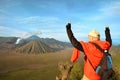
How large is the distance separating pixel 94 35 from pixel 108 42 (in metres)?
0.64

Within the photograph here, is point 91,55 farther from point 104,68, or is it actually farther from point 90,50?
point 104,68

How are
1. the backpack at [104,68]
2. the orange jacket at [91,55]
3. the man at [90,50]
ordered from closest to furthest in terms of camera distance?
the man at [90,50]
the orange jacket at [91,55]
the backpack at [104,68]

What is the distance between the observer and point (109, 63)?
8.16m

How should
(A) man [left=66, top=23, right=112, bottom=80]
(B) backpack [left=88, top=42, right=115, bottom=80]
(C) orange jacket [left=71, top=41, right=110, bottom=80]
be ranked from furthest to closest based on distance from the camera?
(B) backpack [left=88, top=42, right=115, bottom=80], (C) orange jacket [left=71, top=41, right=110, bottom=80], (A) man [left=66, top=23, right=112, bottom=80]

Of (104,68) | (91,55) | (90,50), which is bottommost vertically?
(104,68)

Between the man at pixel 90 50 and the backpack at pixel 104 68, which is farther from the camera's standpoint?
the backpack at pixel 104 68

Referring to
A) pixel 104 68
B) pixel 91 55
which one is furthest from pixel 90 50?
pixel 104 68

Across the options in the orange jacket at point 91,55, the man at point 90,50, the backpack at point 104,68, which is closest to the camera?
the man at point 90,50

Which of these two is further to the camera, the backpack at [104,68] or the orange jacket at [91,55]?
the backpack at [104,68]

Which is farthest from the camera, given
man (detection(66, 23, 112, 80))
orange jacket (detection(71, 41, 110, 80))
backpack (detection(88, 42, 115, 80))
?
backpack (detection(88, 42, 115, 80))

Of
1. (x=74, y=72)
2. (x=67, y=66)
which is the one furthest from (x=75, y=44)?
(x=74, y=72)

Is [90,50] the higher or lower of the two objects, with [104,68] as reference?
higher

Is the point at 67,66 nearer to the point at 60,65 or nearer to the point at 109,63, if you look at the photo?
the point at 60,65

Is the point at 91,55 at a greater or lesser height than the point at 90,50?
lesser
